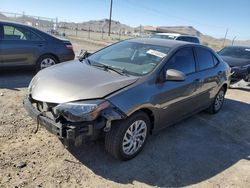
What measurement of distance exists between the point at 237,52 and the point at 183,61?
24.4 feet

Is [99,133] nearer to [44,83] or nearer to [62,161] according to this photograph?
[62,161]

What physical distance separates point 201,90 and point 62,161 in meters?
2.90

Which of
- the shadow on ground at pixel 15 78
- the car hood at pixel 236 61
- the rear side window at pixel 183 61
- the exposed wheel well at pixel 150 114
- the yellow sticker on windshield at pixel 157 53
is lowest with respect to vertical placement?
the shadow on ground at pixel 15 78

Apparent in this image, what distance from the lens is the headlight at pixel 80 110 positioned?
3.21 metres

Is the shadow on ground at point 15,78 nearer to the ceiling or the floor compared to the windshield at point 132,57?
nearer to the floor

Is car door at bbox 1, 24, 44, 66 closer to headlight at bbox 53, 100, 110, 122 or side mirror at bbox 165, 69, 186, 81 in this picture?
headlight at bbox 53, 100, 110, 122

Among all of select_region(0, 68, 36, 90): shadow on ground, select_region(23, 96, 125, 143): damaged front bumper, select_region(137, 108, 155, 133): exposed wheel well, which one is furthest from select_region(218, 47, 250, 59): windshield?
select_region(23, 96, 125, 143): damaged front bumper

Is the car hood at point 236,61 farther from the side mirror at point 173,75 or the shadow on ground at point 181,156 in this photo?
the side mirror at point 173,75

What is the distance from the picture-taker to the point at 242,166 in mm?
4156

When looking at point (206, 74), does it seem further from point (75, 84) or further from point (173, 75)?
point (75, 84)

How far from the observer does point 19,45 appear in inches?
294

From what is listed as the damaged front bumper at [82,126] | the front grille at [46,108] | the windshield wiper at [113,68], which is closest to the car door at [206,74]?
the windshield wiper at [113,68]

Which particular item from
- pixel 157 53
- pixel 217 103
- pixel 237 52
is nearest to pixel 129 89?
pixel 157 53

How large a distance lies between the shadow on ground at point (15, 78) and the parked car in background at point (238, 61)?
676 cm
